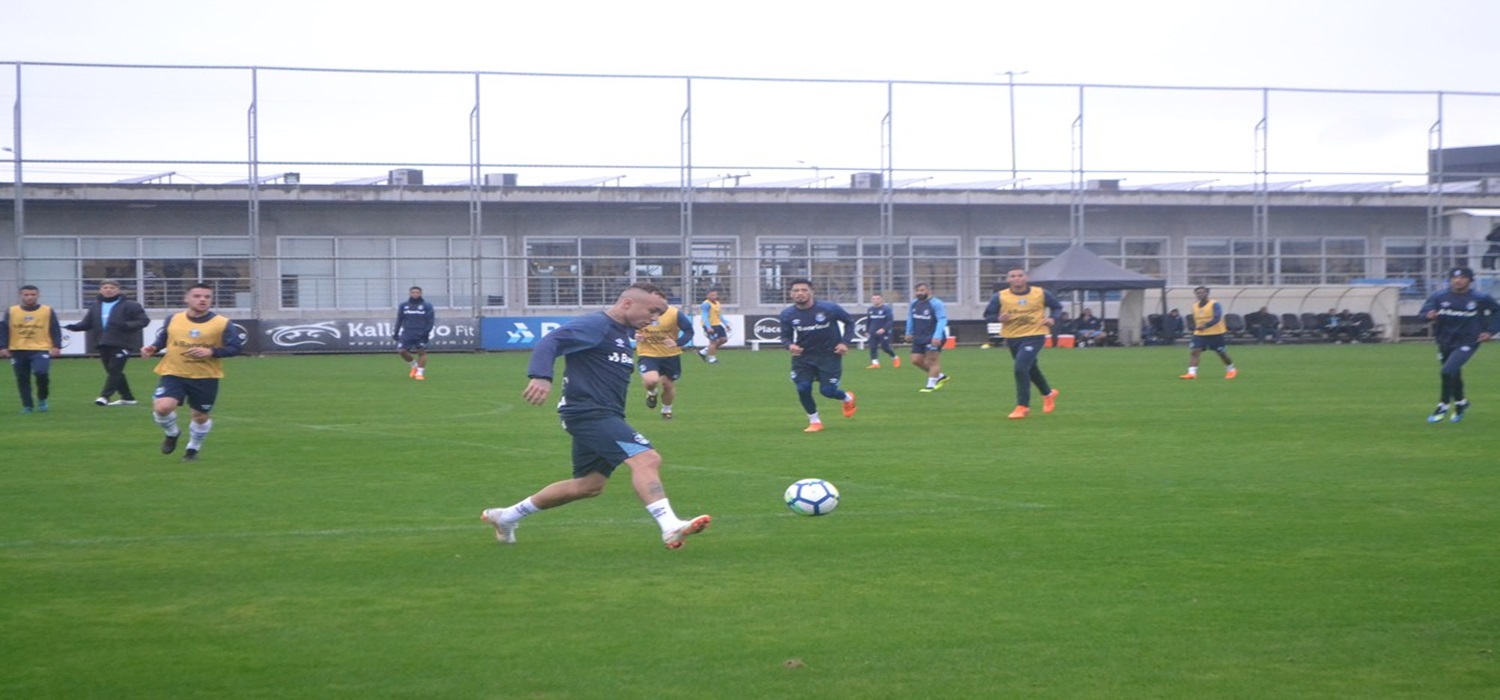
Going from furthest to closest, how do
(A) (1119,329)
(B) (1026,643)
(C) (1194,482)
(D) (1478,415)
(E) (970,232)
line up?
(E) (970,232)
(A) (1119,329)
(D) (1478,415)
(C) (1194,482)
(B) (1026,643)

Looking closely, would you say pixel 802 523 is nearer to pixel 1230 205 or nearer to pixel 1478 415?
pixel 1478 415

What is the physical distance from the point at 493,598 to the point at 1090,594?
319 centimetres

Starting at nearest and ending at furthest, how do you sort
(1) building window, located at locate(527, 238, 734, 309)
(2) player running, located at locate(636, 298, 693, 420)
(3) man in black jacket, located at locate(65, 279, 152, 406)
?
(2) player running, located at locate(636, 298, 693, 420), (3) man in black jacket, located at locate(65, 279, 152, 406), (1) building window, located at locate(527, 238, 734, 309)

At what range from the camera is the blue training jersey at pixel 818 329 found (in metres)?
18.1

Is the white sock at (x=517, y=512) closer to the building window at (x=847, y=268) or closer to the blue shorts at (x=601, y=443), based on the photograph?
the blue shorts at (x=601, y=443)

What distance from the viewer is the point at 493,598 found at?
7.84m

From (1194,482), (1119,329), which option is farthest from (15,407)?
(1119,329)

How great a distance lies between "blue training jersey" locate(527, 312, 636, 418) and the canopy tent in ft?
120

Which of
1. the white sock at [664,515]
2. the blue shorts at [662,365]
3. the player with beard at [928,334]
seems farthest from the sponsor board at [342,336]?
the white sock at [664,515]

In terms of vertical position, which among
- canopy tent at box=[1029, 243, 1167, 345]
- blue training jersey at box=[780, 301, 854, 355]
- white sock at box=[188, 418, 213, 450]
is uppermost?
canopy tent at box=[1029, 243, 1167, 345]

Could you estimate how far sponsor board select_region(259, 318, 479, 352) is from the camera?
42.4 metres

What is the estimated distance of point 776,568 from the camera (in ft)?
28.2

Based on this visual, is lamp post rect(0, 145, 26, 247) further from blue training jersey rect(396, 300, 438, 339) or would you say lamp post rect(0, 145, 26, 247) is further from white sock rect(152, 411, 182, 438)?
white sock rect(152, 411, 182, 438)

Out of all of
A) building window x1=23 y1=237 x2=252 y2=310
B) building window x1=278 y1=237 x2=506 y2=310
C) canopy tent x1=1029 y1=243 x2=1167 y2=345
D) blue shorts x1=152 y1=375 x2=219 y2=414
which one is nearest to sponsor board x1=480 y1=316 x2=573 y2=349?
building window x1=278 y1=237 x2=506 y2=310
